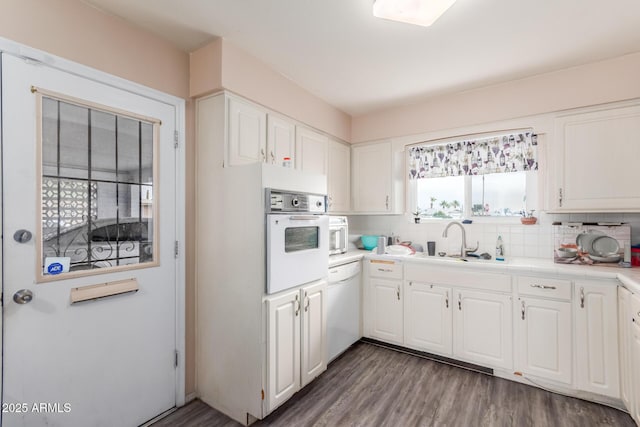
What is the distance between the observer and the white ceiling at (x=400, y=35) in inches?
68.6

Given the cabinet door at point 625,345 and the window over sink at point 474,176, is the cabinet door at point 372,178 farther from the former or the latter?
the cabinet door at point 625,345

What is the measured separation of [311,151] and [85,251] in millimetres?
1967

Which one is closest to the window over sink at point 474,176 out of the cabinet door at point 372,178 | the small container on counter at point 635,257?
the cabinet door at point 372,178

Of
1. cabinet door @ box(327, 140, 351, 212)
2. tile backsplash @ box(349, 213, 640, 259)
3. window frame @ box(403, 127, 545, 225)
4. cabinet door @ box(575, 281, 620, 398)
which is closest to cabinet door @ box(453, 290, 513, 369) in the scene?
cabinet door @ box(575, 281, 620, 398)

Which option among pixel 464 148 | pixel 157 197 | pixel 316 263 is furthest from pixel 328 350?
pixel 464 148

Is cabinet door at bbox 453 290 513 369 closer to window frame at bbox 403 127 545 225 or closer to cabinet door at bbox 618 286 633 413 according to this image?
cabinet door at bbox 618 286 633 413

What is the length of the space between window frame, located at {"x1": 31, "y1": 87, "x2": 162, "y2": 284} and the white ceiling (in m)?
0.59

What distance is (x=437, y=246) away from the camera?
328 cm

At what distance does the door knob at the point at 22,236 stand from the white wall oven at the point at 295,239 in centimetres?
119

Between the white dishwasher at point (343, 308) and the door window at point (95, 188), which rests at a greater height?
the door window at point (95, 188)

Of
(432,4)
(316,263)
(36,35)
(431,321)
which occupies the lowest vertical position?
(431,321)

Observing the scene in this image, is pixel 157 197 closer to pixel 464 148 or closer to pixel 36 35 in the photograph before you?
pixel 36 35

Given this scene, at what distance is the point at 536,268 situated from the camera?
228cm

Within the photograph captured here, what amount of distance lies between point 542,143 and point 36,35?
366 cm
